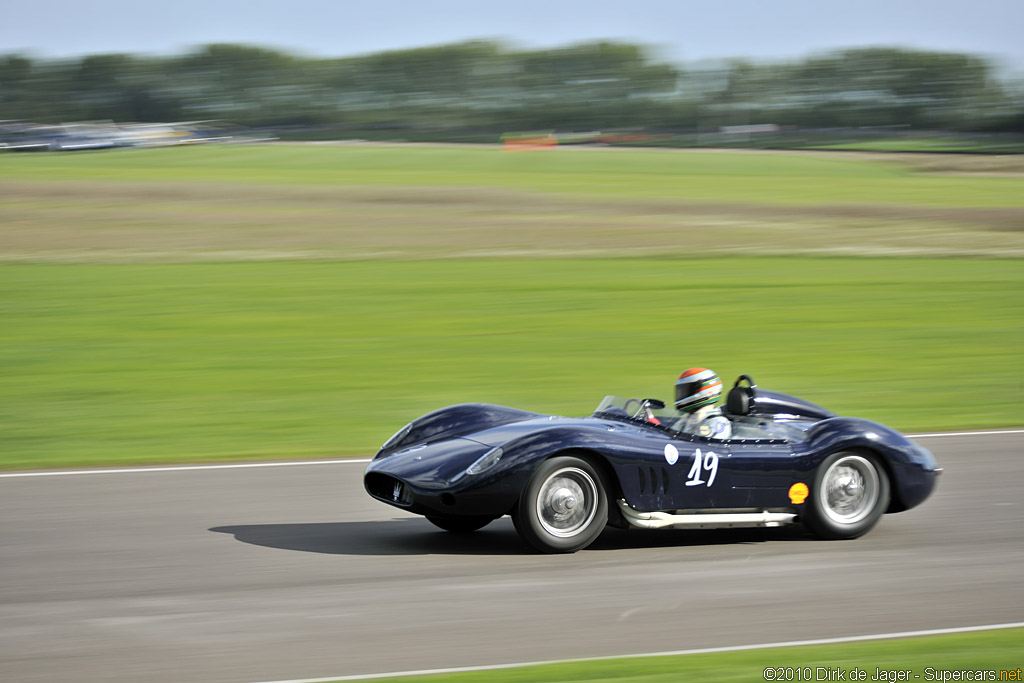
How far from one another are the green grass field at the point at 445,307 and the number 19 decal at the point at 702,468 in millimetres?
4568

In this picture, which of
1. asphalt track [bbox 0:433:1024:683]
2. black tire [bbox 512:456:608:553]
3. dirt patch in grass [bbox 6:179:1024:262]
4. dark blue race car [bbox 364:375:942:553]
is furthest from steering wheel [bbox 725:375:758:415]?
dirt patch in grass [bbox 6:179:1024:262]

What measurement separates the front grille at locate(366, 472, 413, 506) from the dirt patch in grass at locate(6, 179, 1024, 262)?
19548 millimetres

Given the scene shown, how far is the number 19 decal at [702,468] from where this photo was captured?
7.34m

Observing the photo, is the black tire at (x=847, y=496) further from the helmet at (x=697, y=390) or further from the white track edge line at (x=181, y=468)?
the white track edge line at (x=181, y=468)

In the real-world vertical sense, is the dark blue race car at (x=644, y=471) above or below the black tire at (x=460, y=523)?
above

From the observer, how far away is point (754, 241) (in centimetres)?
3038

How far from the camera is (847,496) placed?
25.6 feet

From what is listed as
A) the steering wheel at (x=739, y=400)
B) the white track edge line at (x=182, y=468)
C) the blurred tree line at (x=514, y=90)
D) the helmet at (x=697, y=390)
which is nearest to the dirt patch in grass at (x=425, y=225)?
the white track edge line at (x=182, y=468)

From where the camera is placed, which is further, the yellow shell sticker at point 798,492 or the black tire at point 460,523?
the black tire at point 460,523

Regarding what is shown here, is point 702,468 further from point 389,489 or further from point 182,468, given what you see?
point 182,468

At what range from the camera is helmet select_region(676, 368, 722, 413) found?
25.7ft

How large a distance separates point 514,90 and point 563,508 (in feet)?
329

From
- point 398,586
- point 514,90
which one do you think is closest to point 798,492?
point 398,586

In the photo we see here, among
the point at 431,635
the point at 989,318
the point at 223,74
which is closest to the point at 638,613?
the point at 431,635
